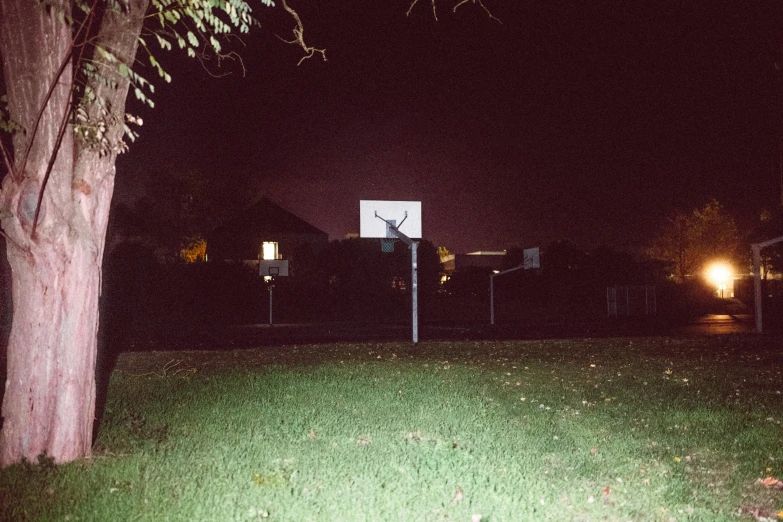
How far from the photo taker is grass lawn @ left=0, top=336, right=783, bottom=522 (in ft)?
13.7

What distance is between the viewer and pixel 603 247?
52344 mm

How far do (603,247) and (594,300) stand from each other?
16.1 meters

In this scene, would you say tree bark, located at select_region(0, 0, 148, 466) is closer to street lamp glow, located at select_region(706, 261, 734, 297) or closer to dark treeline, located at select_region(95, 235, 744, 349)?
dark treeline, located at select_region(95, 235, 744, 349)

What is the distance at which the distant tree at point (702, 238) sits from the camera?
56.9m

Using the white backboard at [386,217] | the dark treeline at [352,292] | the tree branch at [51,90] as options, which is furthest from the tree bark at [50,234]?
the white backboard at [386,217]

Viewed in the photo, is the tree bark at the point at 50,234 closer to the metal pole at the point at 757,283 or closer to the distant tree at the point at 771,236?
the metal pole at the point at 757,283

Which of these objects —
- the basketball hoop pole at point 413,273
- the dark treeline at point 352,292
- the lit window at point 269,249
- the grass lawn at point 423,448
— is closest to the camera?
the grass lawn at point 423,448

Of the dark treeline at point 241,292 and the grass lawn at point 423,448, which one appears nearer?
the grass lawn at point 423,448

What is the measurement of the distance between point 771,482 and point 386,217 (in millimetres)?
16146

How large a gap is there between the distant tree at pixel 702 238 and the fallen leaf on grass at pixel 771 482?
5622cm

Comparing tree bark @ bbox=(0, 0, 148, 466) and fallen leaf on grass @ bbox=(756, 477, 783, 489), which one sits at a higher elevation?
tree bark @ bbox=(0, 0, 148, 466)

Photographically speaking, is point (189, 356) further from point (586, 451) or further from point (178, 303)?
point (178, 303)

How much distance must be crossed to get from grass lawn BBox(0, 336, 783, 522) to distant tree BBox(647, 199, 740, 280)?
52999 millimetres

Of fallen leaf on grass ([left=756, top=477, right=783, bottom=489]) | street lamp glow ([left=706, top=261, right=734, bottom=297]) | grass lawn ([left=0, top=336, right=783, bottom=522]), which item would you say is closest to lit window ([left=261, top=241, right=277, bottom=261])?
street lamp glow ([left=706, top=261, right=734, bottom=297])
